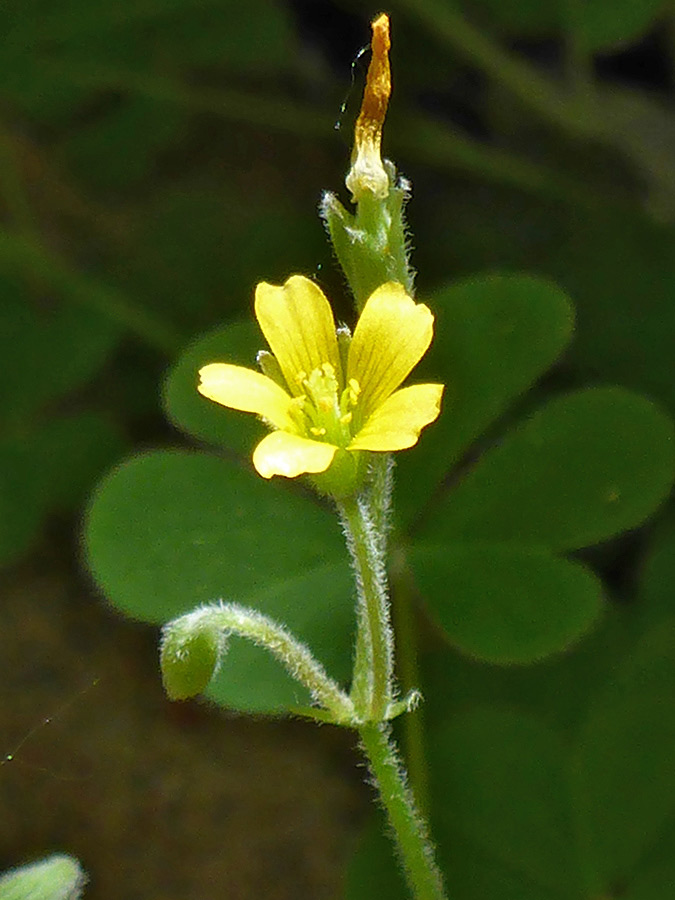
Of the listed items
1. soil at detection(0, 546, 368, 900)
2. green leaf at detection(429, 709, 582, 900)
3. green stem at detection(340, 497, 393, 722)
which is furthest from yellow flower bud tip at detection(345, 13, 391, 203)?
soil at detection(0, 546, 368, 900)

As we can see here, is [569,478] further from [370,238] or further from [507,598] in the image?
[370,238]

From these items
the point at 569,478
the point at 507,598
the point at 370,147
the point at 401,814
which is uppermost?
the point at 370,147

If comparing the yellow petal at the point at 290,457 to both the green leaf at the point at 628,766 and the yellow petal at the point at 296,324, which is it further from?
the green leaf at the point at 628,766

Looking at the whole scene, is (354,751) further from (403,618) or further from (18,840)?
(18,840)

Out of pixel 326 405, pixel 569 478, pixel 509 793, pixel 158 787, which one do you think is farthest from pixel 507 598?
pixel 158 787

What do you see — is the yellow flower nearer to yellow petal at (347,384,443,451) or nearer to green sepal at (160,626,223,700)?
yellow petal at (347,384,443,451)

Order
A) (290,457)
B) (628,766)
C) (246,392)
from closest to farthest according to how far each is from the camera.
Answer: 1. (290,457)
2. (246,392)
3. (628,766)

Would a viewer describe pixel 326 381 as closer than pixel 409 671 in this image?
Yes
